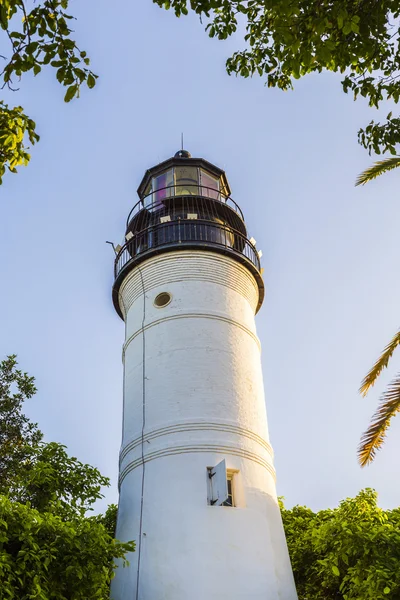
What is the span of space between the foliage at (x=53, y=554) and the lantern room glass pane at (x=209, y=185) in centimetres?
1096

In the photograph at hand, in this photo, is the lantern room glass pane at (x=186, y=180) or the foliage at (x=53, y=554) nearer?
the foliage at (x=53, y=554)

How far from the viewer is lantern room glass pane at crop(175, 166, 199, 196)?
18625 mm

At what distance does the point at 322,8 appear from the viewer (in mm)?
7094

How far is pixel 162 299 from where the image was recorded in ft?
52.4

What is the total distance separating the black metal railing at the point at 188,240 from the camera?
1658cm

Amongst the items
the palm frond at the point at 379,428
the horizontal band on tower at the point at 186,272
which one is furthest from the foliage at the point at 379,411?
the horizontal band on tower at the point at 186,272

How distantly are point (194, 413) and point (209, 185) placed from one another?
27.2 feet

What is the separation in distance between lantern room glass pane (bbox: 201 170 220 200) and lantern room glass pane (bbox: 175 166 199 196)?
0.21 meters

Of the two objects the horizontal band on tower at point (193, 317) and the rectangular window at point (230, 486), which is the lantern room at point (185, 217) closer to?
the horizontal band on tower at point (193, 317)

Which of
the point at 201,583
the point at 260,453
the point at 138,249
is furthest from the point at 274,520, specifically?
the point at 138,249

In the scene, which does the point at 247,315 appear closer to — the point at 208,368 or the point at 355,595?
the point at 208,368

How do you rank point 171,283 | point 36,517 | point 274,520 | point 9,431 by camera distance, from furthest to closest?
point 171,283 → point 9,431 → point 274,520 → point 36,517

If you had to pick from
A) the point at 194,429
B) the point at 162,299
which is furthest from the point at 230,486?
the point at 162,299

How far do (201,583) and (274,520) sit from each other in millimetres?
2363
